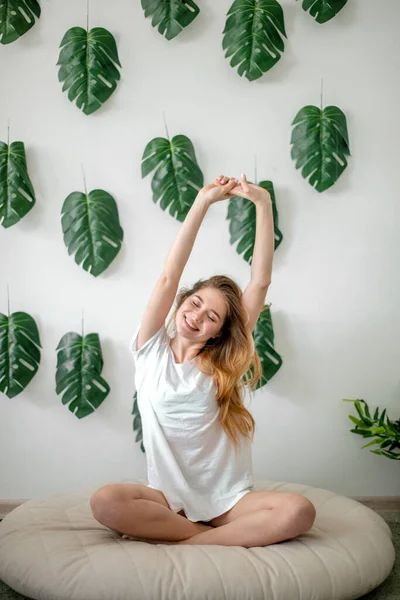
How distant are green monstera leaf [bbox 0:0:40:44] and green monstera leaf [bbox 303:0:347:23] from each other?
3.33 ft

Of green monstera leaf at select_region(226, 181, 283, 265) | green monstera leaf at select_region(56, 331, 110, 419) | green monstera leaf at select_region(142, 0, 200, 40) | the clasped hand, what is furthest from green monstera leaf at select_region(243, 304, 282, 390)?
green monstera leaf at select_region(142, 0, 200, 40)

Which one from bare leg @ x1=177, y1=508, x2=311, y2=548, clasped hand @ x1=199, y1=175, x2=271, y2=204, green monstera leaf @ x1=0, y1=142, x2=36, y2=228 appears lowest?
bare leg @ x1=177, y1=508, x2=311, y2=548

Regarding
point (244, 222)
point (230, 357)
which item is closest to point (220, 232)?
point (244, 222)

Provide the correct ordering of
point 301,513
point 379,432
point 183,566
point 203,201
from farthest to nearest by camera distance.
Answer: point 379,432 → point 203,201 → point 301,513 → point 183,566

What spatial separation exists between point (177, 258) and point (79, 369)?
0.83 meters

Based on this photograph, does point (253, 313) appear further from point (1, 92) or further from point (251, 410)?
point (1, 92)

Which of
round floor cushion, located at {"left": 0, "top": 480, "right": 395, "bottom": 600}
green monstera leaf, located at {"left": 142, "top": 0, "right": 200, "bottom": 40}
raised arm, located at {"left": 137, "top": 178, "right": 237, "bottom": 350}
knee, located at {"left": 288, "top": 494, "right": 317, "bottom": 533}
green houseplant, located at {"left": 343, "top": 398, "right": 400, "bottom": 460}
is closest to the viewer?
round floor cushion, located at {"left": 0, "top": 480, "right": 395, "bottom": 600}

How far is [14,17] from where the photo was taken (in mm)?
2475

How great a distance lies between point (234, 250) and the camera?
257cm

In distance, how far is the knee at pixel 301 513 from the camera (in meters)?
1.81

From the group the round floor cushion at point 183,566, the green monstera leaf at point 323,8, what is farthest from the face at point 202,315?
the green monstera leaf at point 323,8

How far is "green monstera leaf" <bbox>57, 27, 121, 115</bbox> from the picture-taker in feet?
8.16

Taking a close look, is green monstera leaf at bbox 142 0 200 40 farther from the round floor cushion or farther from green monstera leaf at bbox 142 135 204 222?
the round floor cushion

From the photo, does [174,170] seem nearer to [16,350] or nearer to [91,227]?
[91,227]
